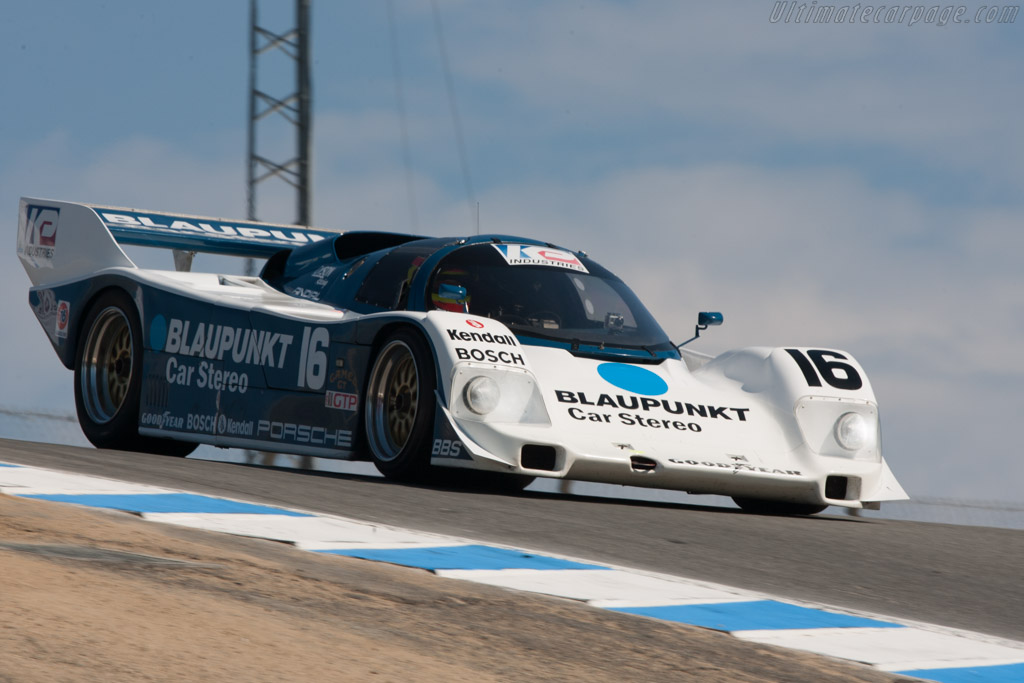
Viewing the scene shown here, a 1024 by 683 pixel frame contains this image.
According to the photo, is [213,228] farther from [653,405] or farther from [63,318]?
[653,405]

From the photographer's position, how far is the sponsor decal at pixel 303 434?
23.7 feet

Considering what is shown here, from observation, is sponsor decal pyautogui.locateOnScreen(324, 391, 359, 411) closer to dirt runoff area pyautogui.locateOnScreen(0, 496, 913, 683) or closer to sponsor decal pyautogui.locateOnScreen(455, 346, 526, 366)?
sponsor decal pyautogui.locateOnScreen(455, 346, 526, 366)

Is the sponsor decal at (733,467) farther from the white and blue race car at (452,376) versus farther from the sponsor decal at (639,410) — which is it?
the sponsor decal at (639,410)

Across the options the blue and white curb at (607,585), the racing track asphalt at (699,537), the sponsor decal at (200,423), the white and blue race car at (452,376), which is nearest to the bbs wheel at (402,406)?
the white and blue race car at (452,376)

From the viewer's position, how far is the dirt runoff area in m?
2.76

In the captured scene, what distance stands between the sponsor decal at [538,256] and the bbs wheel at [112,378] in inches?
96.0

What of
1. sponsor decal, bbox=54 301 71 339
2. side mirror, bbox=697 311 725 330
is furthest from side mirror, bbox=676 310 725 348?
sponsor decal, bbox=54 301 71 339

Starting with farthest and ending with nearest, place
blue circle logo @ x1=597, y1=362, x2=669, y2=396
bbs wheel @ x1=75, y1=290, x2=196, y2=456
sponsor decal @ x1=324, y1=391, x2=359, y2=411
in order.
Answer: bbs wheel @ x1=75, y1=290, x2=196, y2=456 < sponsor decal @ x1=324, y1=391, x2=359, y2=411 < blue circle logo @ x1=597, y1=362, x2=669, y2=396

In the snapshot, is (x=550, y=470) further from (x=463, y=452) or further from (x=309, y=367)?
(x=309, y=367)

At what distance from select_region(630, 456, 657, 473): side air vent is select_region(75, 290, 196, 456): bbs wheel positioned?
11.6 feet

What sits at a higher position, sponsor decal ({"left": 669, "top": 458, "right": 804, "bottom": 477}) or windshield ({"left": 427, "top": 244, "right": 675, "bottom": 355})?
windshield ({"left": 427, "top": 244, "right": 675, "bottom": 355})

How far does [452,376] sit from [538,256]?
172 centimetres

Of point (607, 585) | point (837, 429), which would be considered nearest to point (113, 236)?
point (837, 429)

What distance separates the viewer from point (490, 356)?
6586 mm
